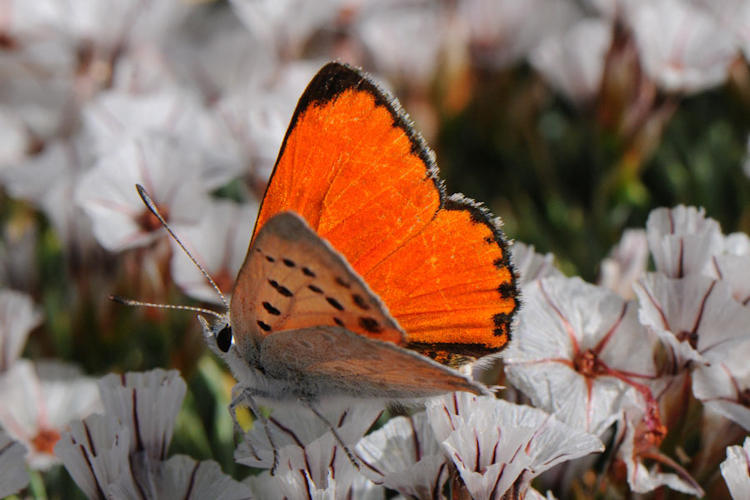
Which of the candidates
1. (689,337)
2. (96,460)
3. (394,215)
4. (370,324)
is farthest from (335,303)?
(689,337)

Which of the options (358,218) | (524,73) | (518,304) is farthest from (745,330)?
(524,73)

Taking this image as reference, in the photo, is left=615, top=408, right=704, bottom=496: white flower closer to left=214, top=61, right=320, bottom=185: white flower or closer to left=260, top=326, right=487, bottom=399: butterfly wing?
left=260, top=326, right=487, bottom=399: butterfly wing

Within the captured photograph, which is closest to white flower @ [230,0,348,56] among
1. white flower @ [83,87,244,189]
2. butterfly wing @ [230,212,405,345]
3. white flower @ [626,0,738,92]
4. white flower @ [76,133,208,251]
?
white flower @ [83,87,244,189]

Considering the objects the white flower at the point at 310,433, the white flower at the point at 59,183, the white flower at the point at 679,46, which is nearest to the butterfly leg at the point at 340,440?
the white flower at the point at 310,433

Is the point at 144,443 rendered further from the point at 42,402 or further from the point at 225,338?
the point at 42,402

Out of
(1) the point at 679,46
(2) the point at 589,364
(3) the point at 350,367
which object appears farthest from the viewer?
(1) the point at 679,46

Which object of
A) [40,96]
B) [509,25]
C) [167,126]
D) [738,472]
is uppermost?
[40,96]
